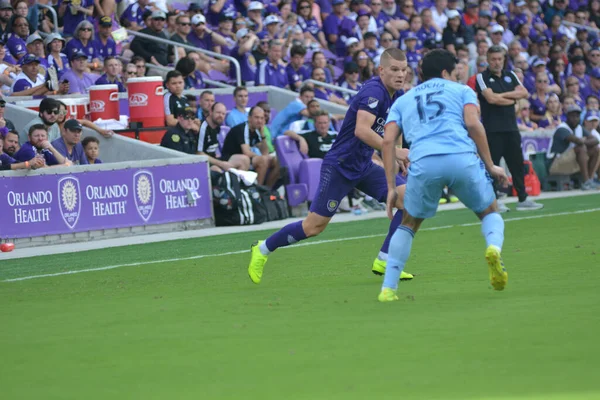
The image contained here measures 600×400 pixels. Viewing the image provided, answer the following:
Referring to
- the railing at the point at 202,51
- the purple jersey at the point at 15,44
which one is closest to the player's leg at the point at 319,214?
the purple jersey at the point at 15,44

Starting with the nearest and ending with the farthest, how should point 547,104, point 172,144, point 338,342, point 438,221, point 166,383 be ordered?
point 166,383
point 338,342
point 438,221
point 172,144
point 547,104

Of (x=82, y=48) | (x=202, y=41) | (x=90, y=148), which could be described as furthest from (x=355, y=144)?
(x=202, y=41)

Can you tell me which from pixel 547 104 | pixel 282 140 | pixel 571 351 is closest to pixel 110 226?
pixel 282 140

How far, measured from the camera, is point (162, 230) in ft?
56.0

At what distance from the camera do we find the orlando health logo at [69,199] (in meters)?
15.9

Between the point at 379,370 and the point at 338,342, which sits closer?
the point at 379,370

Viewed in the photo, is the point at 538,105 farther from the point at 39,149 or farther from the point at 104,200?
the point at 39,149

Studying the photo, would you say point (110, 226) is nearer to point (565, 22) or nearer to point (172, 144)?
point (172, 144)

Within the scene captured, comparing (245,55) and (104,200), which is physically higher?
(245,55)

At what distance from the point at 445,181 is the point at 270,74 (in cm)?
1547

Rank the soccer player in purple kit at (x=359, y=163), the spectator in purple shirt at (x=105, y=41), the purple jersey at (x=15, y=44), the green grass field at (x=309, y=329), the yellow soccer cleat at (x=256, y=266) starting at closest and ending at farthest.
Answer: the green grass field at (x=309, y=329) < the soccer player in purple kit at (x=359, y=163) < the yellow soccer cleat at (x=256, y=266) < the purple jersey at (x=15, y=44) < the spectator in purple shirt at (x=105, y=41)

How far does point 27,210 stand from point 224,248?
117 inches

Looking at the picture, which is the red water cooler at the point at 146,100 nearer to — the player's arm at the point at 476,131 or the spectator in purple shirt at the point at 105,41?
the spectator in purple shirt at the point at 105,41

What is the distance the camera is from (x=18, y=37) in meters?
19.8
